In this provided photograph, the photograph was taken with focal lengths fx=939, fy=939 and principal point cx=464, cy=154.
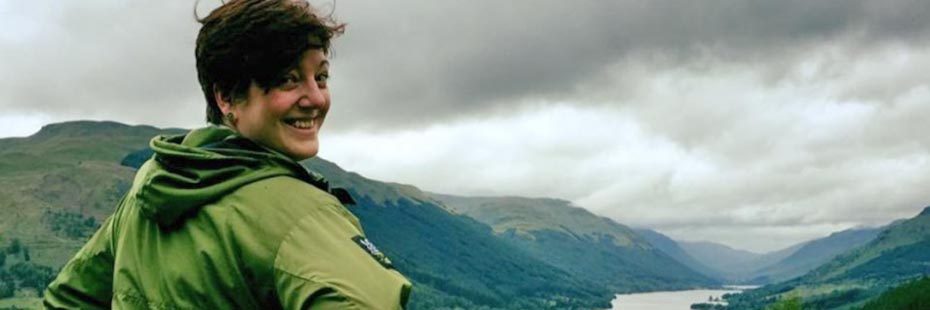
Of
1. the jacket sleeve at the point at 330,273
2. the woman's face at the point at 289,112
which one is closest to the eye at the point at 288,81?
the woman's face at the point at 289,112

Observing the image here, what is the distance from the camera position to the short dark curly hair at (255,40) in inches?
94.4

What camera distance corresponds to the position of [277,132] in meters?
2.43

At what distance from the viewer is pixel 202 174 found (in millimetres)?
2227

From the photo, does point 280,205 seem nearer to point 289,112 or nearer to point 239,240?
point 239,240

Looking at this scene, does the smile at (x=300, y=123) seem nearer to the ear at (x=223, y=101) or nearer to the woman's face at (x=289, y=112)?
the woman's face at (x=289, y=112)

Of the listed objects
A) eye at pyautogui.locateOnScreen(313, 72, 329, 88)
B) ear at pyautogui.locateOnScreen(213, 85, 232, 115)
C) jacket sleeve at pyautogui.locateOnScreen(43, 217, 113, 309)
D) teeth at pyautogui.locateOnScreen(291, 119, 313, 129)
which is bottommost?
jacket sleeve at pyautogui.locateOnScreen(43, 217, 113, 309)

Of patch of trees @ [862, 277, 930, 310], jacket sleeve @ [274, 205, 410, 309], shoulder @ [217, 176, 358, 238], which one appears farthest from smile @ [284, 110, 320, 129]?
patch of trees @ [862, 277, 930, 310]

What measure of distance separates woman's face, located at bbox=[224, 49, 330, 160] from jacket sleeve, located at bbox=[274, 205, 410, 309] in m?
0.43

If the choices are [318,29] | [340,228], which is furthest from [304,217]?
[318,29]

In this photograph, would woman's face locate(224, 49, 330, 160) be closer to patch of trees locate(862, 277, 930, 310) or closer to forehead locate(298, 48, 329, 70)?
forehead locate(298, 48, 329, 70)

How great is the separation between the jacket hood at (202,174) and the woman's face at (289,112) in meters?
0.06

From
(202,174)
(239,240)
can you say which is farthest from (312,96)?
(239,240)

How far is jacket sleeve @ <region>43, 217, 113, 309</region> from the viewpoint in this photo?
2.85 meters

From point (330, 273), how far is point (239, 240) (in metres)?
0.28
